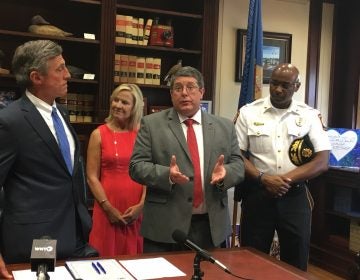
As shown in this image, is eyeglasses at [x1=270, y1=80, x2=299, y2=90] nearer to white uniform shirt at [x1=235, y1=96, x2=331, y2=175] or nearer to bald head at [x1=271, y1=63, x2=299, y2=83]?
bald head at [x1=271, y1=63, x2=299, y2=83]

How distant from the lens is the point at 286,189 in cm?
248

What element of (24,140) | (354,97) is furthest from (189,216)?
(354,97)

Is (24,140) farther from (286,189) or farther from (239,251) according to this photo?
(286,189)

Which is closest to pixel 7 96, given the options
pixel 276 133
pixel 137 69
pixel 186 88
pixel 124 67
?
pixel 124 67

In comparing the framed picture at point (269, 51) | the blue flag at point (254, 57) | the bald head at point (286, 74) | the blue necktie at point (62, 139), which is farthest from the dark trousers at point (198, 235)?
the framed picture at point (269, 51)

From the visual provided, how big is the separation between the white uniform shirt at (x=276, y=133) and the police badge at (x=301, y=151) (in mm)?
21

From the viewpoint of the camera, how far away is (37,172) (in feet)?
5.75

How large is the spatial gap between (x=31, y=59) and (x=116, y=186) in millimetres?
1172

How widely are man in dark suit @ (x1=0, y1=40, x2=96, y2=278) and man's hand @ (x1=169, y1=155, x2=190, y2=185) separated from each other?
394 mm

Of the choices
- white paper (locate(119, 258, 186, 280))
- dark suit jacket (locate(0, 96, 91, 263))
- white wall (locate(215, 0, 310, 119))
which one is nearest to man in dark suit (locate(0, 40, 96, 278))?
dark suit jacket (locate(0, 96, 91, 263))

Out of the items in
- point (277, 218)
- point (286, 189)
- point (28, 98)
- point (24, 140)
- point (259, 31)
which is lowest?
point (277, 218)

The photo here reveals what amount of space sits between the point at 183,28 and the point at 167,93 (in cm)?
64

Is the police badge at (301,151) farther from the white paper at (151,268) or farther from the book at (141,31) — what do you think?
the book at (141,31)

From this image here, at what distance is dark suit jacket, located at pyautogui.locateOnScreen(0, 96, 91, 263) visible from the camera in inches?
67.2
